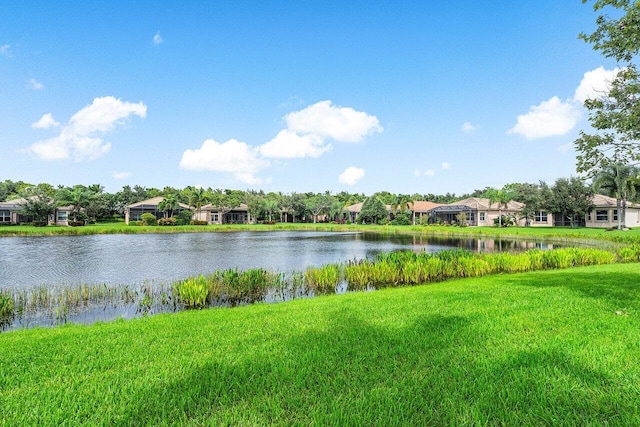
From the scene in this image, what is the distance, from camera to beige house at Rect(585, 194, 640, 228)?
46.8m

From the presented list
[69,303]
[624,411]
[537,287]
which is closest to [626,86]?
[537,287]

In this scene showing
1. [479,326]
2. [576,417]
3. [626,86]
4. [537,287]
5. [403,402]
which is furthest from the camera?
[537,287]

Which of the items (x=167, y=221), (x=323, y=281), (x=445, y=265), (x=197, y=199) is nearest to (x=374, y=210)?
(x=197, y=199)

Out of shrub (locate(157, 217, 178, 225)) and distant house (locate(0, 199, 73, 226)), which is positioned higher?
distant house (locate(0, 199, 73, 226))

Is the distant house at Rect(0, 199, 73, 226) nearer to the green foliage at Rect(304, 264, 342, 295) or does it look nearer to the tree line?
the tree line

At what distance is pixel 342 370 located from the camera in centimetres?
384

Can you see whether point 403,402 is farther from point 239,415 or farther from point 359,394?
point 239,415

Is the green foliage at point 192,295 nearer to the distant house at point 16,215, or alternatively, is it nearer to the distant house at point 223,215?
the distant house at point 16,215

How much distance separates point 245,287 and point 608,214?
53.6 meters

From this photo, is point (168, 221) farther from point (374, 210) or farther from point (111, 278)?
point (111, 278)

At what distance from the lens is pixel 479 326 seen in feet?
17.3

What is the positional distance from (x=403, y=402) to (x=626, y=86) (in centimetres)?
868

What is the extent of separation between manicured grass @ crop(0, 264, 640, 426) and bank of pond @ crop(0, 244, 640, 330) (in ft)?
14.1

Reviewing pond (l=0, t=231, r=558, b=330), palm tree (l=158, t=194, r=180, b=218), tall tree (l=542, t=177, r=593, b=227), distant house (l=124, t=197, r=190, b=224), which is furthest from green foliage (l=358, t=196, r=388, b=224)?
pond (l=0, t=231, r=558, b=330)
